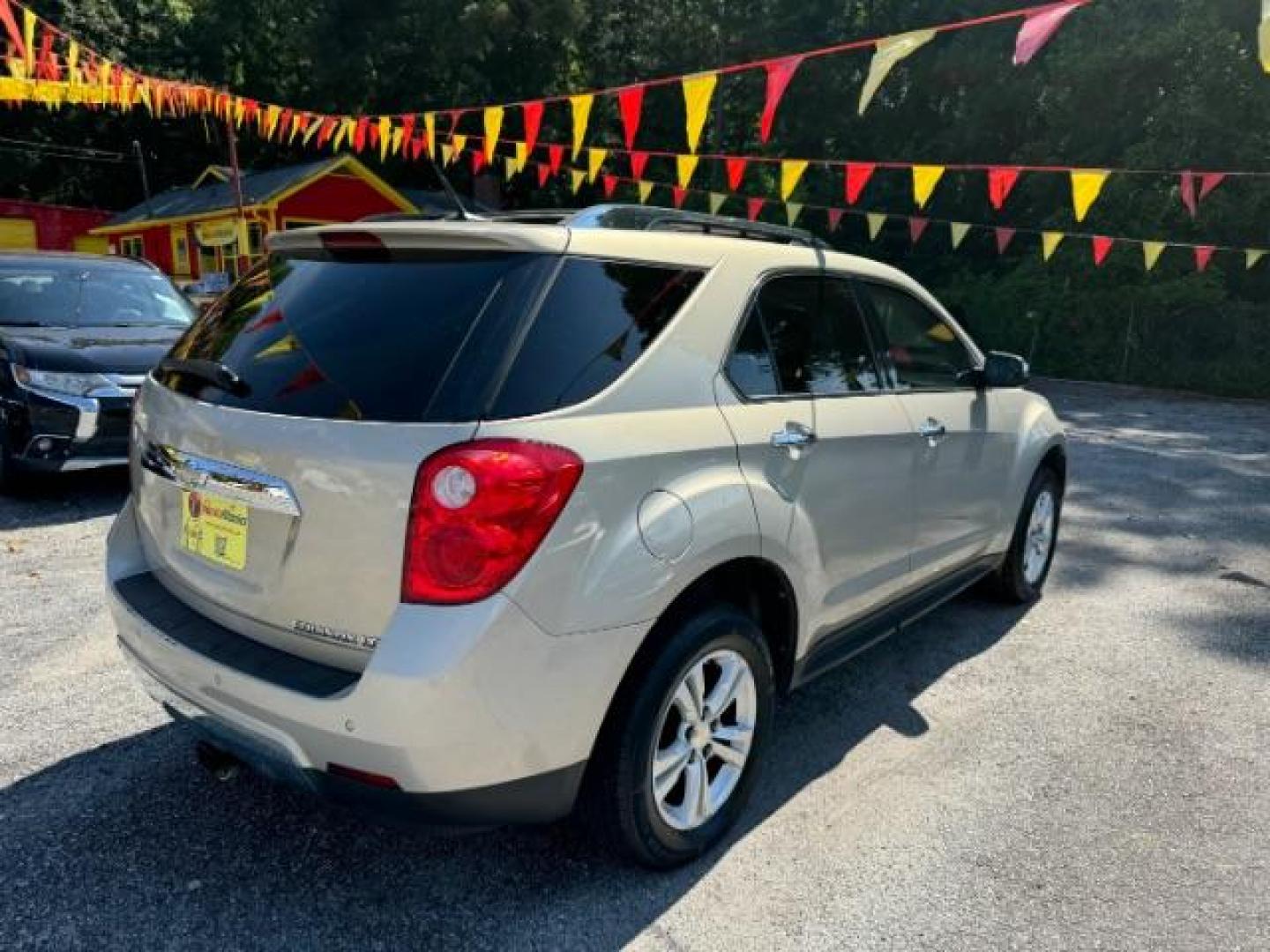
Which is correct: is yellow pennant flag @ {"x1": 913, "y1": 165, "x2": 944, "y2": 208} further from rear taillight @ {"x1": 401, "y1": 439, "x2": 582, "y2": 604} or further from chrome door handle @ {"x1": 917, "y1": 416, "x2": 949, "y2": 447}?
rear taillight @ {"x1": 401, "y1": 439, "x2": 582, "y2": 604}

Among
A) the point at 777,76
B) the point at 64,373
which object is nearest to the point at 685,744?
the point at 64,373

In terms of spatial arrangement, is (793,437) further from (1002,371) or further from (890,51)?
(890,51)

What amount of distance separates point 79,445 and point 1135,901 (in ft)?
19.5

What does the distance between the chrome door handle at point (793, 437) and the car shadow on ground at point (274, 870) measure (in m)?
1.13

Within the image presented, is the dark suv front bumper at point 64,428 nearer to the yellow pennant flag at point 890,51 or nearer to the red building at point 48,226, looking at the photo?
the yellow pennant flag at point 890,51

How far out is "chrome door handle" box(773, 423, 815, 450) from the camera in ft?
8.66

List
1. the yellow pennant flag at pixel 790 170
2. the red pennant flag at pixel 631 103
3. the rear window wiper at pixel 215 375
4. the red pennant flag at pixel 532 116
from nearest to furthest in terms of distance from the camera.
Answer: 1. the rear window wiper at pixel 215 375
2. the red pennant flag at pixel 631 103
3. the yellow pennant flag at pixel 790 170
4. the red pennant flag at pixel 532 116

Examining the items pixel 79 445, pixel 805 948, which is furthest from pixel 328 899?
pixel 79 445

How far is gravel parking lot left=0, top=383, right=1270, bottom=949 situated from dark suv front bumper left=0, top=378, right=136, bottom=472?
1580mm

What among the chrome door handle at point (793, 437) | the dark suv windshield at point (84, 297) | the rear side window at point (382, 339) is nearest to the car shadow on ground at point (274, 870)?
the rear side window at point (382, 339)

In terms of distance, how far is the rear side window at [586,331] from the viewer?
6.89 feet

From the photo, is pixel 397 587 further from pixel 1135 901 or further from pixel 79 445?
pixel 79 445

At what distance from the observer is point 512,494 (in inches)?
77.8

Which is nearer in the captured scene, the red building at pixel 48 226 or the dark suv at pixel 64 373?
the dark suv at pixel 64 373
